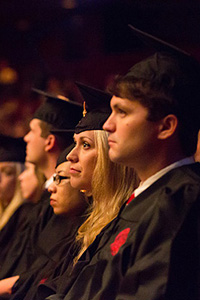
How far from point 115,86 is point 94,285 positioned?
2.10 ft

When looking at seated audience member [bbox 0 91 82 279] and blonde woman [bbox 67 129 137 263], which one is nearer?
blonde woman [bbox 67 129 137 263]

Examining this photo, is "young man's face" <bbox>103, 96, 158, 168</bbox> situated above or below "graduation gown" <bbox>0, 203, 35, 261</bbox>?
above

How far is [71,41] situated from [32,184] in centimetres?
492

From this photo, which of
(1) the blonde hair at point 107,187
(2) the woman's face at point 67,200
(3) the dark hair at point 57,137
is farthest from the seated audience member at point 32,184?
(1) the blonde hair at point 107,187

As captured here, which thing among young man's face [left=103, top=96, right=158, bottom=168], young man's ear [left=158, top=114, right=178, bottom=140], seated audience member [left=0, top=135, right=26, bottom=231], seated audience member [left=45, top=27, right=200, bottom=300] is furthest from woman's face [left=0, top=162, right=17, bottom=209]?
young man's ear [left=158, top=114, right=178, bottom=140]

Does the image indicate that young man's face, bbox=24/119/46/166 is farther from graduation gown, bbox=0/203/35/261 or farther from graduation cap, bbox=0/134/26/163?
graduation cap, bbox=0/134/26/163

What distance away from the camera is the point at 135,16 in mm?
7426

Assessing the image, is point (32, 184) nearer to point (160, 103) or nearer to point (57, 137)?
point (57, 137)

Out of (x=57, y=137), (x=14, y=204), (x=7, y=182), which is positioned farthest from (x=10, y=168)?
(x=57, y=137)

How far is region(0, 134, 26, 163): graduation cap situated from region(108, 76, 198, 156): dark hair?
2.37 m

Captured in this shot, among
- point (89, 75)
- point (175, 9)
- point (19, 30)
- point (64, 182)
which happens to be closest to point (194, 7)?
point (175, 9)

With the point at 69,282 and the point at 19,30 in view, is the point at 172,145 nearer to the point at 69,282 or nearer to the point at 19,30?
the point at 69,282

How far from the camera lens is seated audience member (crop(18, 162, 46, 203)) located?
3.70m

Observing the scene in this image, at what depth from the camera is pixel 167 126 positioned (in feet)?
5.46
